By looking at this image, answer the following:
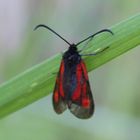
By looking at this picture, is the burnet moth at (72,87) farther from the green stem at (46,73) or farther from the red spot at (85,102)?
the green stem at (46,73)

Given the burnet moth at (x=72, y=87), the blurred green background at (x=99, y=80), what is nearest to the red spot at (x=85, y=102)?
the burnet moth at (x=72, y=87)

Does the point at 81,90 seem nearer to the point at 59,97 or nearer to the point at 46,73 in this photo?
the point at 59,97

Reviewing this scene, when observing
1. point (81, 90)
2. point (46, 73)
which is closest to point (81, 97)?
point (81, 90)

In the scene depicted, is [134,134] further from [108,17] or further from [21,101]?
[21,101]

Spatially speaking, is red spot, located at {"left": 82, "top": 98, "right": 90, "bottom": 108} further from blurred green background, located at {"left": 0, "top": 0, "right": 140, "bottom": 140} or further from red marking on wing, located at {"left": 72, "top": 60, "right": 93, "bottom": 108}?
blurred green background, located at {"left": 0, "top": 0, "right": 140, "bottom": 140}

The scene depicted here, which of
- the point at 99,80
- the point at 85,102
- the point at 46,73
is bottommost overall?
the point at 99,80

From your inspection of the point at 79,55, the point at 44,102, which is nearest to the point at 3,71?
the point at 44,102
